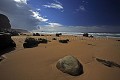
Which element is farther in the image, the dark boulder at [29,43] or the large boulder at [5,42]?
the dark boulder at [29,43]

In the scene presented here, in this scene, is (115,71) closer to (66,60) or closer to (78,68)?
(78,68)

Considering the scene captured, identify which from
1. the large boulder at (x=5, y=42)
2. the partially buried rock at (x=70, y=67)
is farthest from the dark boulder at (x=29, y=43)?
the partially buried rock at (x=70, y=67)

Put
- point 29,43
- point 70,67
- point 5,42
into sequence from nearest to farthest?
1. point 70,67
2. point 5,42
3. point 29,43

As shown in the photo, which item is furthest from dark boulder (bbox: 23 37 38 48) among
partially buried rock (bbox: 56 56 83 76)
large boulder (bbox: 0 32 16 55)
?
partially buried rock (bbox: 56 56 83 76)

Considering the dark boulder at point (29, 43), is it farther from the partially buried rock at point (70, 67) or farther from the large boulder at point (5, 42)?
the partially buried rock at point (70, 67)

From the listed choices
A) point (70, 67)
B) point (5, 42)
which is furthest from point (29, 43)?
point (70, 67)

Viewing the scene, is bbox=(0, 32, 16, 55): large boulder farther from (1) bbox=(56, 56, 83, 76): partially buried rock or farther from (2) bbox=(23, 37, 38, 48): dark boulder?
(1) bbox=(56, 56, 83, 76): partially buried rock

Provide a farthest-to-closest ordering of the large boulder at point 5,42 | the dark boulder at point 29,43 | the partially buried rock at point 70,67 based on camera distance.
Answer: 1. the dark boulder at point 29,43
2. the large boulder at point 5,42
3. the partially buried rock at point 70,67

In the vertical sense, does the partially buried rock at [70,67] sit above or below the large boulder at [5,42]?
below

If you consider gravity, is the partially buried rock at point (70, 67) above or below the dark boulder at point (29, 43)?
below

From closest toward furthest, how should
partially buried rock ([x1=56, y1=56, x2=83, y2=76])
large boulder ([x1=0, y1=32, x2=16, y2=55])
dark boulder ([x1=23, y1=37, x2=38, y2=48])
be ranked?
1. partially buried rock ([x1=56, y1=56, x2=83, y2=76])
2. large boulder ([x1=0, y1=32, x2=16, y2=55])
3. dark boulder ([x1=23, y1=37, x2=38, y2=48])

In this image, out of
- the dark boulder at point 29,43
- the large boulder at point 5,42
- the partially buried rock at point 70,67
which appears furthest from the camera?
the dark boulder at point 29,43

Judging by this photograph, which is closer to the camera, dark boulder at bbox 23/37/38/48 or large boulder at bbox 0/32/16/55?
large boulder at bbox 0/32/16/55

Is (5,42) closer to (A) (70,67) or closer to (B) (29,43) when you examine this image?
(B) (29,43)
